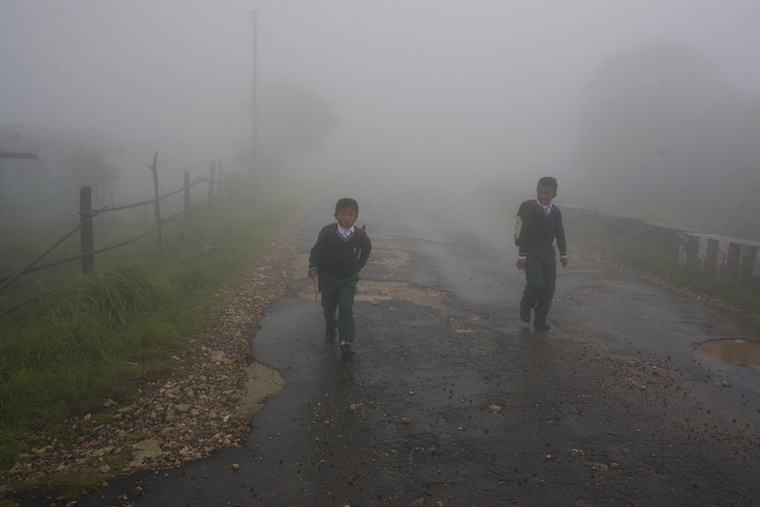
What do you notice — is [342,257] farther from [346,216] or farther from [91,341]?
[91,341]

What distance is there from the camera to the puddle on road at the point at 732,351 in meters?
5.04

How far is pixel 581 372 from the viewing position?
14.6ft

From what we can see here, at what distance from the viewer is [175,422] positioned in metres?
3.58

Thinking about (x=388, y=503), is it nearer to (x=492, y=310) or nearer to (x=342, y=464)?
(x=342, y=464)

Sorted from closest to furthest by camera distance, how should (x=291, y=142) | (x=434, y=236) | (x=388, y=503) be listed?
1. (x=388, y=503)
2. (x=434, y=236)
3. (x=291, y=142)

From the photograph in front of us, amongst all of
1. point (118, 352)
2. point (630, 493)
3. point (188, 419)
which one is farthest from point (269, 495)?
point (118, 352)

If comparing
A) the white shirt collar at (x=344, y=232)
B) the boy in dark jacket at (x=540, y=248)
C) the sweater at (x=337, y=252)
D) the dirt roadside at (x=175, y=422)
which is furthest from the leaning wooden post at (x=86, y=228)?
the boy in dark jacket at (x=540, y=248)

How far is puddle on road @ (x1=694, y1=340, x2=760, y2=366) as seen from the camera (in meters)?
5.04

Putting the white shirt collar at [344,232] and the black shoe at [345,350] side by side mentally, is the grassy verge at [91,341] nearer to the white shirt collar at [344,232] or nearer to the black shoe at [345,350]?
the black shoe at [345,350]

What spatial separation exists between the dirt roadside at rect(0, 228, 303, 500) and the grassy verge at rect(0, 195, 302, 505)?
0.10 meters

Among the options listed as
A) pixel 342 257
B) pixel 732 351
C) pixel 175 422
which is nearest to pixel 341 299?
pixel 342 257

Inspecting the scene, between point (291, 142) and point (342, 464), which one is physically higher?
point (291, 142)

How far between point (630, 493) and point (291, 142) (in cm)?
3823

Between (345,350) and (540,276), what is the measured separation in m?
2.48
